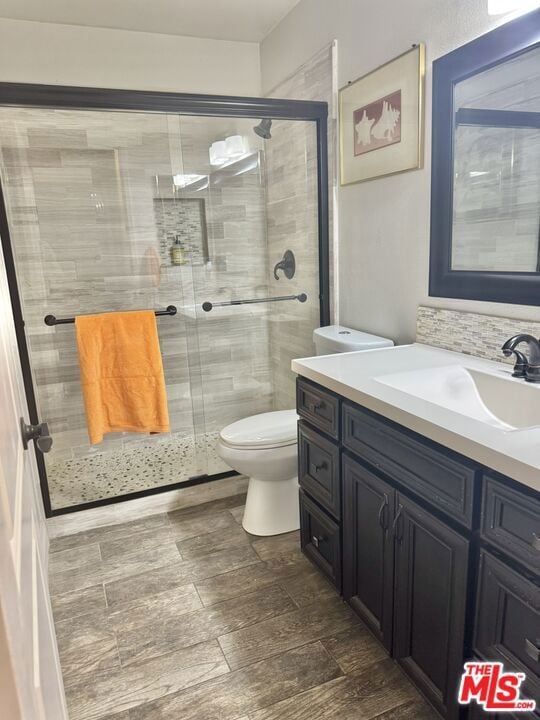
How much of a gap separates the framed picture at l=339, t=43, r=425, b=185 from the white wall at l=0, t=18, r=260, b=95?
1.05m

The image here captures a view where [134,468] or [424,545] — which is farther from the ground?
[424,545]

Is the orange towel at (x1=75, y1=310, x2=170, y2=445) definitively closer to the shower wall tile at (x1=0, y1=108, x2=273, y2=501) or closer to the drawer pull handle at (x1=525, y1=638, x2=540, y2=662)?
the shower wall tile at (x1=0, y1=108, x2=273, y2=501)

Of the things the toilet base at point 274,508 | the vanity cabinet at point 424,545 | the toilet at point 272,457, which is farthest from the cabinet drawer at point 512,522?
the toilet base at point 274,508

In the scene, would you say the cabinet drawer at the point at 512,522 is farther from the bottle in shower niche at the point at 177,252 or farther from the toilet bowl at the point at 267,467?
the bottle in shower niche at the point at 177,252

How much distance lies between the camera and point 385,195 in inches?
85.2

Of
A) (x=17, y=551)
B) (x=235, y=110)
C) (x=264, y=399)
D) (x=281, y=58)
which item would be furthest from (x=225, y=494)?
(x=281, y=58)

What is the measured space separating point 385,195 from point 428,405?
1.20m

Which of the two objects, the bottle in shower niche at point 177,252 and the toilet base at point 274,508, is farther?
the bottle in shower niche at point 177,252

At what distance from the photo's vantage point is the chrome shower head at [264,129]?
8.58 ft

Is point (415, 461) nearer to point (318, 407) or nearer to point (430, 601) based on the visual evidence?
point (430, 601)

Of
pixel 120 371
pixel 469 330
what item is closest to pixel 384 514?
pixel 469 330

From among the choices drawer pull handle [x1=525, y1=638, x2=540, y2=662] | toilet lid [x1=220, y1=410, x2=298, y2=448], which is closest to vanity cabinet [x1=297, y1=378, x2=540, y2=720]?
drawer pull handle [x1=525, y1=638, x2=540, y2=662]

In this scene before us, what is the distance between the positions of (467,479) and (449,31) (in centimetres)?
148

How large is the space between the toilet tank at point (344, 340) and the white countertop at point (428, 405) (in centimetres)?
17
